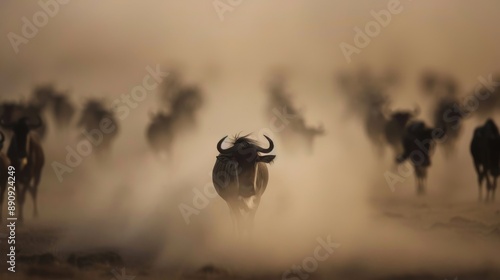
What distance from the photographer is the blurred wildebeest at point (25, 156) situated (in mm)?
3754

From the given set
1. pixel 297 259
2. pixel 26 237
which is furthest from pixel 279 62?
pixel 26 237

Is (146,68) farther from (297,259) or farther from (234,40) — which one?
(297,259)

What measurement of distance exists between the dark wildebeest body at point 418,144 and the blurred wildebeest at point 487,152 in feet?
0.78

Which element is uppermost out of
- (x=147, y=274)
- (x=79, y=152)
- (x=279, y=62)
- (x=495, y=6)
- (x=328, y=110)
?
(x=495, y=6)

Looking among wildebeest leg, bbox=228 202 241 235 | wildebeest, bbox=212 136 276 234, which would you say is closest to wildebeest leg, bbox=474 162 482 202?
wildebeest, bbox=212 136 276 234

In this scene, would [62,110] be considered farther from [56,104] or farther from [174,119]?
[174,119]

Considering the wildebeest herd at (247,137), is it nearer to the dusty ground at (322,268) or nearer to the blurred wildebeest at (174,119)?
the blurred wildebeest at (174,119)

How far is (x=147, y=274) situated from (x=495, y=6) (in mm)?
2440

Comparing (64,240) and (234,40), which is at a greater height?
(234,40)

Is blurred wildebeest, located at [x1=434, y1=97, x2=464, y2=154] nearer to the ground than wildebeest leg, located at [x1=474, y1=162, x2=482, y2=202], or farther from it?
farther from it

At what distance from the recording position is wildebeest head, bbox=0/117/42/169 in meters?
3.76

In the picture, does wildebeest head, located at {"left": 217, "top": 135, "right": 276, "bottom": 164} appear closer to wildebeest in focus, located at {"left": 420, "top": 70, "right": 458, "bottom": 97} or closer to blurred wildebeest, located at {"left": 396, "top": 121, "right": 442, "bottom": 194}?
blurred wildebeest, located at {"left": 396, "top": 121, "right": 442, "bottom": 194}

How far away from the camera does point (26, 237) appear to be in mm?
3723

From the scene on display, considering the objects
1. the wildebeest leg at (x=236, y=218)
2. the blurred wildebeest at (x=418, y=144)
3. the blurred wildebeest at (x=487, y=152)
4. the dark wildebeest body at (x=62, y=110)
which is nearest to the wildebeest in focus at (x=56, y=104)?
the dark wildebeest body at (x=62, y=110)
